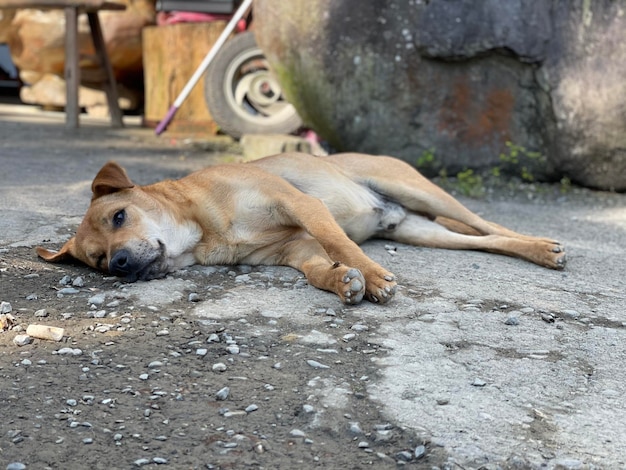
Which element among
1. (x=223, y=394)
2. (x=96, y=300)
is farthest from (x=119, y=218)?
(x=223, y=394)

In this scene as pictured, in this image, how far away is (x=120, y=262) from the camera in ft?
13.5

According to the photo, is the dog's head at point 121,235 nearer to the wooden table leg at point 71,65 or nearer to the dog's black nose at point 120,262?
the dog's black nose at point 120,262

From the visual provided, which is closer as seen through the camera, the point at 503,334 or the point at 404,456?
the point at 404,456

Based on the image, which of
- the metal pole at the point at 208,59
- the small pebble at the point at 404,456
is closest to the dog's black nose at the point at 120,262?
the small pebble at the point at 404,456

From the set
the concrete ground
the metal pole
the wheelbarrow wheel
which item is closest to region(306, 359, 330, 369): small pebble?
the concrete ground

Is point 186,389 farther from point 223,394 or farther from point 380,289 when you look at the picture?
point 380,289

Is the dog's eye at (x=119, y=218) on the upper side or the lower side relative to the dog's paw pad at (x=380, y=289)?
upper

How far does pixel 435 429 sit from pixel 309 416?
41 centimetres

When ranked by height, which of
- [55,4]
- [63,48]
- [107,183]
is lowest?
[107,183]

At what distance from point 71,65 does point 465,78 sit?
5.35 m

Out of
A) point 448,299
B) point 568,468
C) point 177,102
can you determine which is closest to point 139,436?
point 568,468

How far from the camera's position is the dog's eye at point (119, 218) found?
4.25 m

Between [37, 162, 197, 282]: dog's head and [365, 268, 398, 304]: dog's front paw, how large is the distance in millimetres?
1087

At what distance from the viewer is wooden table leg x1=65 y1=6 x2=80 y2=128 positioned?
1010 centimetres
